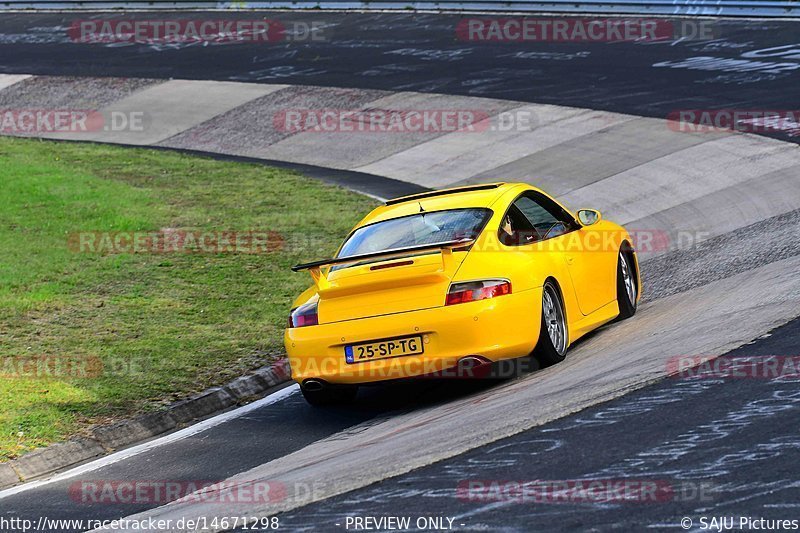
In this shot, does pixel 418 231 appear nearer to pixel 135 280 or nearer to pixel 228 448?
pixel 228 448

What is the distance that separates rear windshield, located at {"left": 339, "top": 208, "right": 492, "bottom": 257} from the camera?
9.42m

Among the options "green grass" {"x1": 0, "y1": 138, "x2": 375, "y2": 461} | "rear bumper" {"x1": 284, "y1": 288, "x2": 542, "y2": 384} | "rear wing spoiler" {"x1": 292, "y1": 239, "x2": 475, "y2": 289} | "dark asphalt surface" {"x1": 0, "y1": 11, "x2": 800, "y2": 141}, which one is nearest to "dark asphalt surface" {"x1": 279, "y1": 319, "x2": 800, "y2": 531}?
"rear bumper" {"x1": 284, "y1": 288, "x2": 542, "y2": 384}

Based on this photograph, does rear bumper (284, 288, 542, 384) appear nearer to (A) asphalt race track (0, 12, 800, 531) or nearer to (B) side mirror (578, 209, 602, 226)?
(A) asphalt race track (0, 12, 800, 531)

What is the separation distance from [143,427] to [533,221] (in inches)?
136

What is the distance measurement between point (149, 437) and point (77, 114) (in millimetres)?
17490

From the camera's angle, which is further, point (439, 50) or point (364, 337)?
point (439, 50)

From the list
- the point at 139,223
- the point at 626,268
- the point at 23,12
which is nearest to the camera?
the point at 626,268

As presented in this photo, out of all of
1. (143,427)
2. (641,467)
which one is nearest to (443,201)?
(143,427)

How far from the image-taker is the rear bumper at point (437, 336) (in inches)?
333

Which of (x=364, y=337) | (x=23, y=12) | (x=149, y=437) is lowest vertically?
(x=149, y=437)

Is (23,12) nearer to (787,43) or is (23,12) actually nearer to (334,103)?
(334,103)

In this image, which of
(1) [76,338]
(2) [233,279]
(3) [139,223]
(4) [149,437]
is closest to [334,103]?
(3) [139,223]

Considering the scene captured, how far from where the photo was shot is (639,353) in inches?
345

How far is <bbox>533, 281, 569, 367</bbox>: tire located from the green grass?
2806 mm
